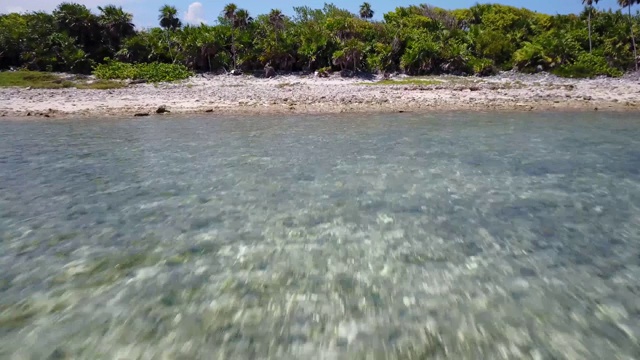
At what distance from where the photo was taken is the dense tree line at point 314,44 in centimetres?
4019

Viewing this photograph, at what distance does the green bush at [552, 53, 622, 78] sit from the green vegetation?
36.4 metres

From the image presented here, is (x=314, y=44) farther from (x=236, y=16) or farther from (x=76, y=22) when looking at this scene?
(x=76, y=22)

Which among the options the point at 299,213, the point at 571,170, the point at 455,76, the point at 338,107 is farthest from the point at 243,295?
the point at 455,76

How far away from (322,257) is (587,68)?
40727 mm

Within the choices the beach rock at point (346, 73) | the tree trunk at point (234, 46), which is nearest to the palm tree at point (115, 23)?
the tree trunk at point (234, 46)

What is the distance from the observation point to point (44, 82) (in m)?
33.5

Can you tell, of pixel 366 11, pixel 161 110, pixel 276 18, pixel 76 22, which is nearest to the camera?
pixel 161 110

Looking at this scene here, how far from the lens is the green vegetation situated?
32062 mm

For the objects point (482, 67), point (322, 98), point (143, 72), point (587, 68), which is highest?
point (143, 72)

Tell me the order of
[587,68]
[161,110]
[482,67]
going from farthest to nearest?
[482,67] → [587,68] → [161,110]

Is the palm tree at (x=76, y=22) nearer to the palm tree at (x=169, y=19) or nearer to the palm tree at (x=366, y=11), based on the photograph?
the palm tree at (x=169, y=19)

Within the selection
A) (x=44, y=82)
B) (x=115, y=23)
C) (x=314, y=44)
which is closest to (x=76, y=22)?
(x=115, y=23)

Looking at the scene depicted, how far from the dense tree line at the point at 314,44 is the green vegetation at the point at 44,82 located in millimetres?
4385

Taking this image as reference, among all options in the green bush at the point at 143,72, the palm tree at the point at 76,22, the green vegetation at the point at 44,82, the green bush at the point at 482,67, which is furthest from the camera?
the palm tree at the point at 76,22
